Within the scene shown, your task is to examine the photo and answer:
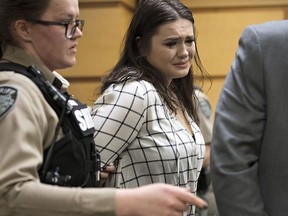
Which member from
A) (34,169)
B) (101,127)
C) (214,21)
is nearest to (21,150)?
(34,169)

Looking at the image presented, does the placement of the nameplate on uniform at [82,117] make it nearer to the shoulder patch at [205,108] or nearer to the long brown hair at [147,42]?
the long brown hair at [147,42]

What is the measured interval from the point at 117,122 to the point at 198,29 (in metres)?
2.55

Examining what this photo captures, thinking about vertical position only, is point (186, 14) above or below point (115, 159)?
above

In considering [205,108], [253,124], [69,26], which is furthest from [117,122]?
[205,108]

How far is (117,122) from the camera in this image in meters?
2.04

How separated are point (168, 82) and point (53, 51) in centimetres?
82

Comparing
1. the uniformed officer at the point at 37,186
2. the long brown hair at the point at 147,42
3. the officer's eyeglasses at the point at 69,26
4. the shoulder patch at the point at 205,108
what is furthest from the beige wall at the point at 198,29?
the uniformed officer at the point at 37,186

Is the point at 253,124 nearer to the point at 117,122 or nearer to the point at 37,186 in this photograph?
the point at 37,186

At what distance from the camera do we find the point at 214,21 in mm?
4469

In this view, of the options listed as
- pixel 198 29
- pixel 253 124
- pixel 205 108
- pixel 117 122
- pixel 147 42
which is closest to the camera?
pixel 253 124

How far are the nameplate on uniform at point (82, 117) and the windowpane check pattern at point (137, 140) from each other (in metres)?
0.43

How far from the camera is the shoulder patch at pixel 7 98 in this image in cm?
132

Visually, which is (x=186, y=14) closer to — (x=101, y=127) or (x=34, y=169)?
(x=101, y=127)

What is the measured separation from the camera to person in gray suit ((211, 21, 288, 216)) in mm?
1414
